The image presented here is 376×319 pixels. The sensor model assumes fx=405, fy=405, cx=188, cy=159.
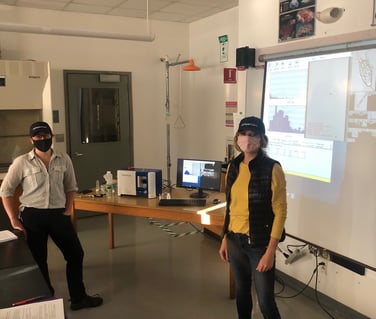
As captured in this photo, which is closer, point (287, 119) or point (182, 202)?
point (287, 119)

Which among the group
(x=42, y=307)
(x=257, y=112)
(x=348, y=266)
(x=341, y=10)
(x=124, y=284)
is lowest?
(x=124, y=284)

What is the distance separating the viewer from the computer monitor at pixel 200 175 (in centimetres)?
372

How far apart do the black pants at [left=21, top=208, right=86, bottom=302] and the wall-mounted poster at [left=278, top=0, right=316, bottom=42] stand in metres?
2.24

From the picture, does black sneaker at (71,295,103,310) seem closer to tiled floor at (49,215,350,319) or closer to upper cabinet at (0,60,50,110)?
tiled floor at (49,215,350,319)

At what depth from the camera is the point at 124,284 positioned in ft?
12.1

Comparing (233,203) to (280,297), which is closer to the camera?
(233,203)

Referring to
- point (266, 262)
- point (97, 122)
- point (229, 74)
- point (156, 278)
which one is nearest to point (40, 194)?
point (156, 278)

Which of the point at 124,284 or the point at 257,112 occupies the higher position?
the point at 257,112

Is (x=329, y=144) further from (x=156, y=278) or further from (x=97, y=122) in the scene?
(x=97, y=122)

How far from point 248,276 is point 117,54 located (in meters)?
4.30

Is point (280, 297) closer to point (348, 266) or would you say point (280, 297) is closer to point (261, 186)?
point (348, 266)

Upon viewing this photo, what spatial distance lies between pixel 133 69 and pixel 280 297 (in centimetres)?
396

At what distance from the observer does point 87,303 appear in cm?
324

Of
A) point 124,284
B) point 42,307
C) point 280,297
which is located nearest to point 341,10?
point 280,297
